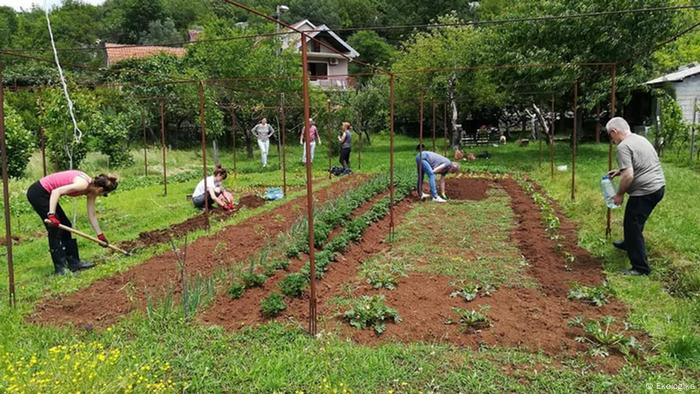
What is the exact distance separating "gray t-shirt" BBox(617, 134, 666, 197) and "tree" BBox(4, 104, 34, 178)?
1212 cm

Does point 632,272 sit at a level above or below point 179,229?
below

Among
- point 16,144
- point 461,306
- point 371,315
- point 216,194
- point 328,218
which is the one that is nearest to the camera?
point 371,315

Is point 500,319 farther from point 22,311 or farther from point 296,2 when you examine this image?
point 296,2

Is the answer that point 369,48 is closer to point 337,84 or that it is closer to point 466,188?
point 337,84

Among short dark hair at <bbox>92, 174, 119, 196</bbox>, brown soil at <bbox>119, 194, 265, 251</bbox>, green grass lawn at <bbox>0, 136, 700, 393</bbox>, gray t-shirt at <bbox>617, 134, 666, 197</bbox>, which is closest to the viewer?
green grass lawn at <bbox>0, 136, 700, 393</bbox>

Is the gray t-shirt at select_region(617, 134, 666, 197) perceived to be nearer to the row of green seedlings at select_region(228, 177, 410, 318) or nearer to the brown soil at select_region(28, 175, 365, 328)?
the row of green seedlings at select_region(228, 177, 410, 318)

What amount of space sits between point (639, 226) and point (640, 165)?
625 millimetres

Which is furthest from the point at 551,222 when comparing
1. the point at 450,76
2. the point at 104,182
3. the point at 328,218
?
the point at 450,76

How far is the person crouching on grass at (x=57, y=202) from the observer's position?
607cm

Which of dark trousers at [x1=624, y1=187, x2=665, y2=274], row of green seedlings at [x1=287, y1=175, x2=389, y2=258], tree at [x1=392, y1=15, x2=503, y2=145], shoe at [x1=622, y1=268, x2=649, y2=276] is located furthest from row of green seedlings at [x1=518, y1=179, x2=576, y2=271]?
tree at [x1=392, y1=15, x2=503, y2=145]

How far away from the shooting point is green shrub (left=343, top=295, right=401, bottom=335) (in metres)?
4.41

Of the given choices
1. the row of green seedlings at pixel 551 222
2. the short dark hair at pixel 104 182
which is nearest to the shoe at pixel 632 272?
the row of green seedlings at pixel 551 222

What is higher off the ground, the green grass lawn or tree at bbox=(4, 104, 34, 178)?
tree at bbox=(4, 104, 34, 178)

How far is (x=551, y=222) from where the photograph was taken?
812cm
